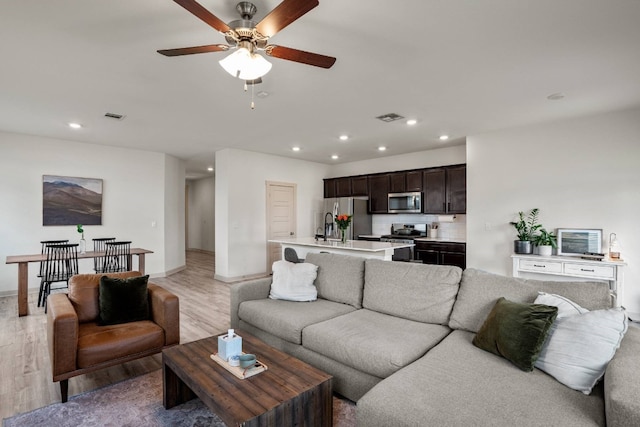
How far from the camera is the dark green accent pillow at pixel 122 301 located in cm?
280

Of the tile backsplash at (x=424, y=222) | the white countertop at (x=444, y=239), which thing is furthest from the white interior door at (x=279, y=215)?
the white countertop at (x=444, y=239)

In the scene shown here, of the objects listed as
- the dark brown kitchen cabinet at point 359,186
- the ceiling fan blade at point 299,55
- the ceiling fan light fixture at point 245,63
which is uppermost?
→ the ceiling fan blade at point 299,55

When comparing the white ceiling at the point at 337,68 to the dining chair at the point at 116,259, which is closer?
the white ceiling at the point at 337,68

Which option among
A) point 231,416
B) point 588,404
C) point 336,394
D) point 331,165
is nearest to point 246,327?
point 336,394

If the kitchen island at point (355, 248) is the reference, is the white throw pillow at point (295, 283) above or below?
below

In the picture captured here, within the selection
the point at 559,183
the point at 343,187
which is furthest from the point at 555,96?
the point at 343,187

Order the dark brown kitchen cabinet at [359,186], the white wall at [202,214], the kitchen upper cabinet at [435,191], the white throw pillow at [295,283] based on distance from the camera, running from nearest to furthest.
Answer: the white throw pillow at [295,283], the kitchen upper cabinet at [435,191], the dark brown kitchen cabinet at [359,186], the white wall at [202,214]

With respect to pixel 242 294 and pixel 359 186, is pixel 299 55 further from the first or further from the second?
pixel 359 186

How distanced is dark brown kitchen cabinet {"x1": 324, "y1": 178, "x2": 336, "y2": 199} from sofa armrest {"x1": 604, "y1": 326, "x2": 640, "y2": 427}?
6675mm

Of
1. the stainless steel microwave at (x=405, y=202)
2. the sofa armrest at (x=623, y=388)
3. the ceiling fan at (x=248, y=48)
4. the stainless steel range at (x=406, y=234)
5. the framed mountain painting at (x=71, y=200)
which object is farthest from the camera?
the stainless steel range at (x=406, y=234)

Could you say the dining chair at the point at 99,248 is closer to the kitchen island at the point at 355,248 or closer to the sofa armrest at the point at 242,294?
the kitchen island at the point at 355,248

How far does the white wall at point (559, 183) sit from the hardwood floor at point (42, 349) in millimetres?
4180

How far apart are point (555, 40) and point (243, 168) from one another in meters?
5.36

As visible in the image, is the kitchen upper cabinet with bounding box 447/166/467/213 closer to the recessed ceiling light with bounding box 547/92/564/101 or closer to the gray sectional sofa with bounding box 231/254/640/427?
the recessed ceiling light with bounding box 547/92/564/101
